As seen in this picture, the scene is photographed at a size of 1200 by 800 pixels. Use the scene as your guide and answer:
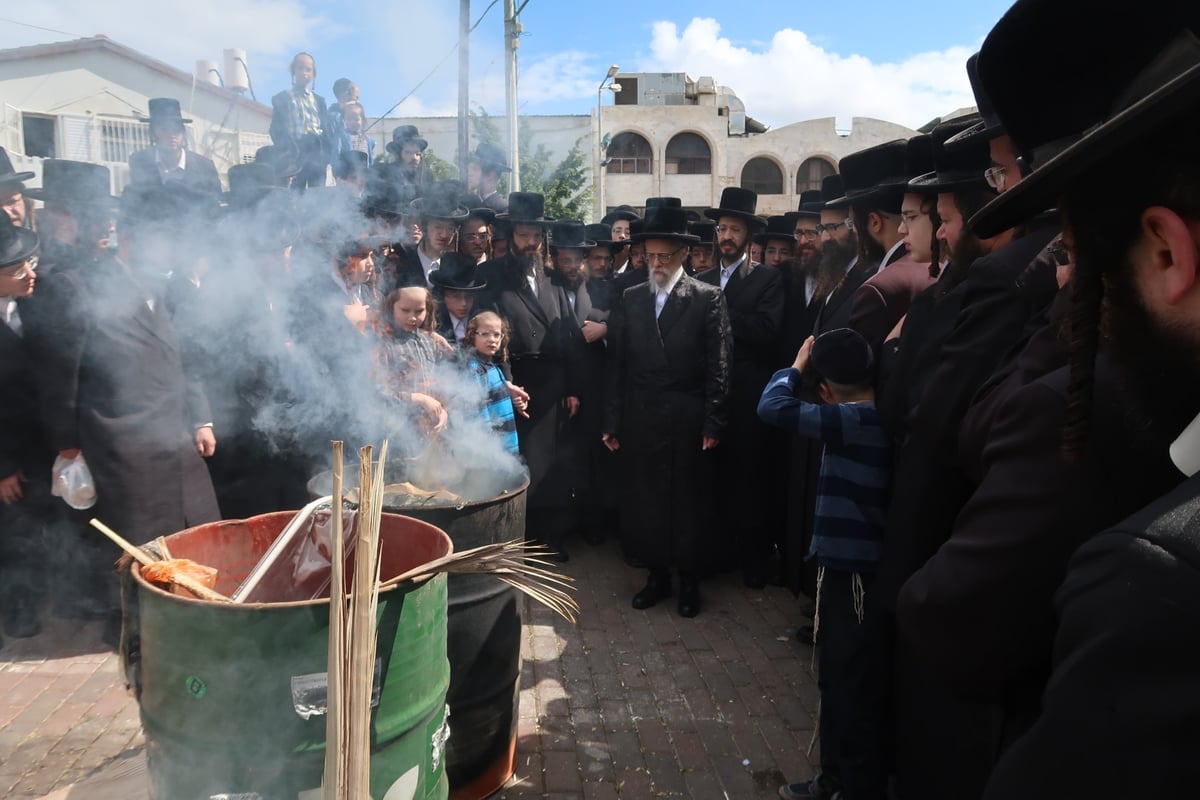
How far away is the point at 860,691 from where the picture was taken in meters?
2.97

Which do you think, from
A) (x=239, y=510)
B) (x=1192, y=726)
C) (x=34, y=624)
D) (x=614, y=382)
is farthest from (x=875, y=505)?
(x=34, y=624)

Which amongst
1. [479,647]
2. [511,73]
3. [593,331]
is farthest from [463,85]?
[479,647]

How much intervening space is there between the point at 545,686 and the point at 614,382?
2288 millimetres

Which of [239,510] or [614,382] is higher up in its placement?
[614,382]

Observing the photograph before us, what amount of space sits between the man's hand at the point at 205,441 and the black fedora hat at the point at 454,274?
1724mm

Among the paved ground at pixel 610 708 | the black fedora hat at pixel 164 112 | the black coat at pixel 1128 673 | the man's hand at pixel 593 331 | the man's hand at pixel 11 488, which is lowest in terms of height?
the paved ground at pixel 610 708

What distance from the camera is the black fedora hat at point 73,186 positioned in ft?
15.7

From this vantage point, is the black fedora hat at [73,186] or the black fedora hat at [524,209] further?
the black fedora hat at [524,209]

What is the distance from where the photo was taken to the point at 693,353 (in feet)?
17.7

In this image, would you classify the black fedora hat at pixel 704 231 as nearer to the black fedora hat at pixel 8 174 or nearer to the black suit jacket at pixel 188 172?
the black suit jacket at pixel 188 172

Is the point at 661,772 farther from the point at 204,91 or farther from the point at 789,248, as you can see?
the point at 204,91

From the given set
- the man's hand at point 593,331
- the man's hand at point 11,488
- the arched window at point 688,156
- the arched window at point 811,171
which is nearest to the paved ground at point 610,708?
the man's hand at point 11,488

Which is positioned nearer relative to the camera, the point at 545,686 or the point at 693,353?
the point at 545,686

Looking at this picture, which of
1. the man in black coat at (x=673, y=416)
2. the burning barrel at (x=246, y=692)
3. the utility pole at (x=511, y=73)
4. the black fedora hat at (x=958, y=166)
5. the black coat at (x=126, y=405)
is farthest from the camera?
the utility pole at (x=511, y=73)
